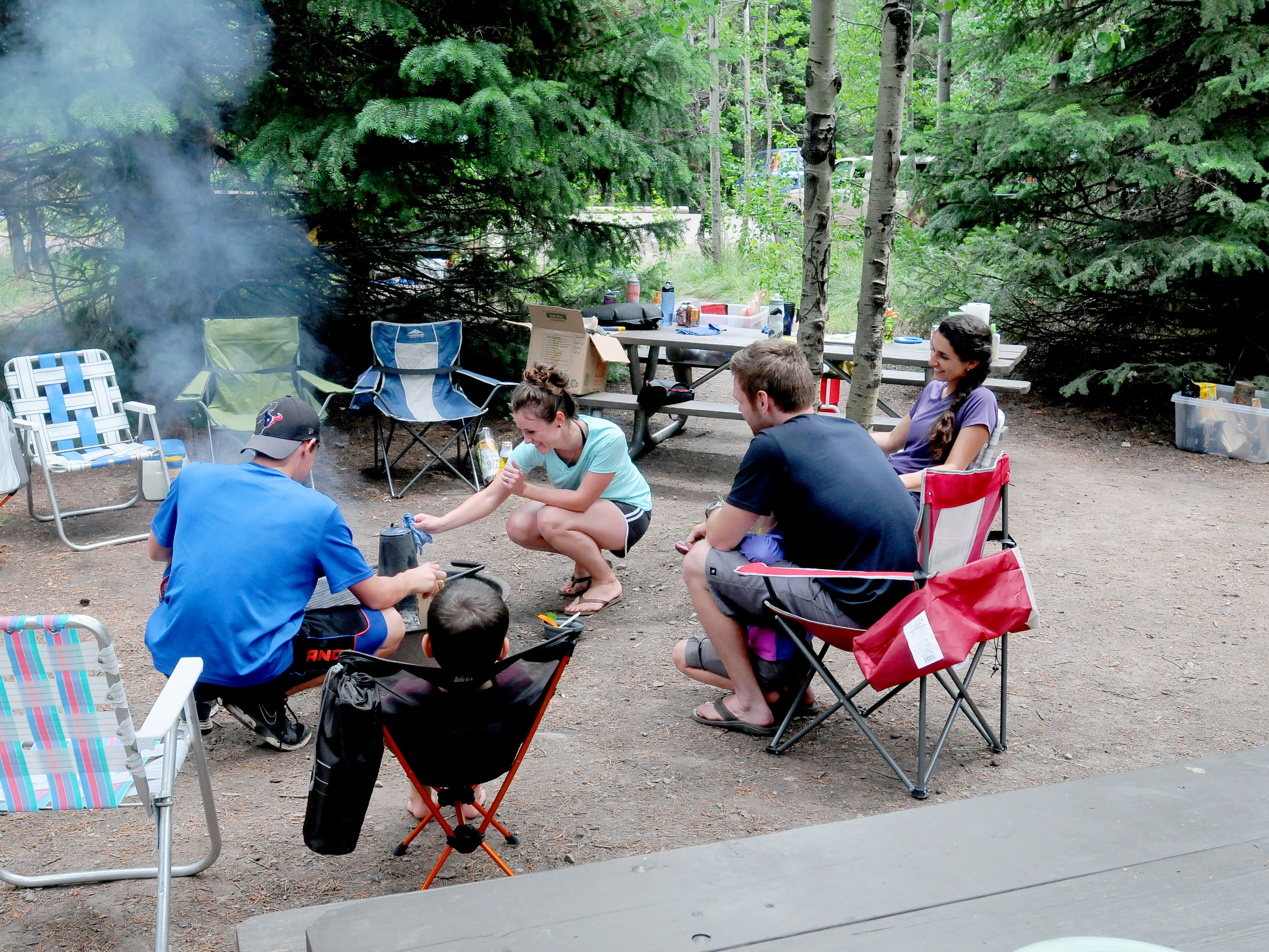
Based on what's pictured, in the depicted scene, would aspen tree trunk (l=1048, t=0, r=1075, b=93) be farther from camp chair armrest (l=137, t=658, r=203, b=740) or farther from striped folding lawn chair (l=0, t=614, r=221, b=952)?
striped folding lawn chair (l=0, t=614, r=221, b=952)

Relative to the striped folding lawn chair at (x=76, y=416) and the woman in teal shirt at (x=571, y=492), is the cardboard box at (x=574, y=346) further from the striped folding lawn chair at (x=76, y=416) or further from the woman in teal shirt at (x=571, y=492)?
the striped folding lawn chair at (x=76, y=416)

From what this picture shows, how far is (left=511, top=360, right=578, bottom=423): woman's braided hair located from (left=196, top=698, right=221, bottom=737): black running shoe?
1380mm

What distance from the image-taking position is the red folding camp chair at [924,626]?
2.52 metres

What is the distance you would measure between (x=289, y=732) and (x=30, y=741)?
1.00 metres

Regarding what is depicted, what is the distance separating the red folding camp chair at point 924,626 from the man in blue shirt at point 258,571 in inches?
→ 41.9

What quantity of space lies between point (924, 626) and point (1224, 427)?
500 cm

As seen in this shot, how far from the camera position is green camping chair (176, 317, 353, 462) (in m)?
5.58

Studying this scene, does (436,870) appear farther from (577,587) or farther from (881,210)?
(881,210)

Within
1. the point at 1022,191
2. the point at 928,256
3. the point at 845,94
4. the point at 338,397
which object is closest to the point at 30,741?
the point at 338,397

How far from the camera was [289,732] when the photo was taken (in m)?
2.92

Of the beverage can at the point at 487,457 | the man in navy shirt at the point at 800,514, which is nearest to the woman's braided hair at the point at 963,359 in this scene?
the man in navy shirt at the point at 800,514

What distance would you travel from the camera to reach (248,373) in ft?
18.9

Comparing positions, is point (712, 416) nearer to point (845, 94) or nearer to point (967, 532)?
point (967, 532)

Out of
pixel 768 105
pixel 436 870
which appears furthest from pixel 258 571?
pixel 768 105
